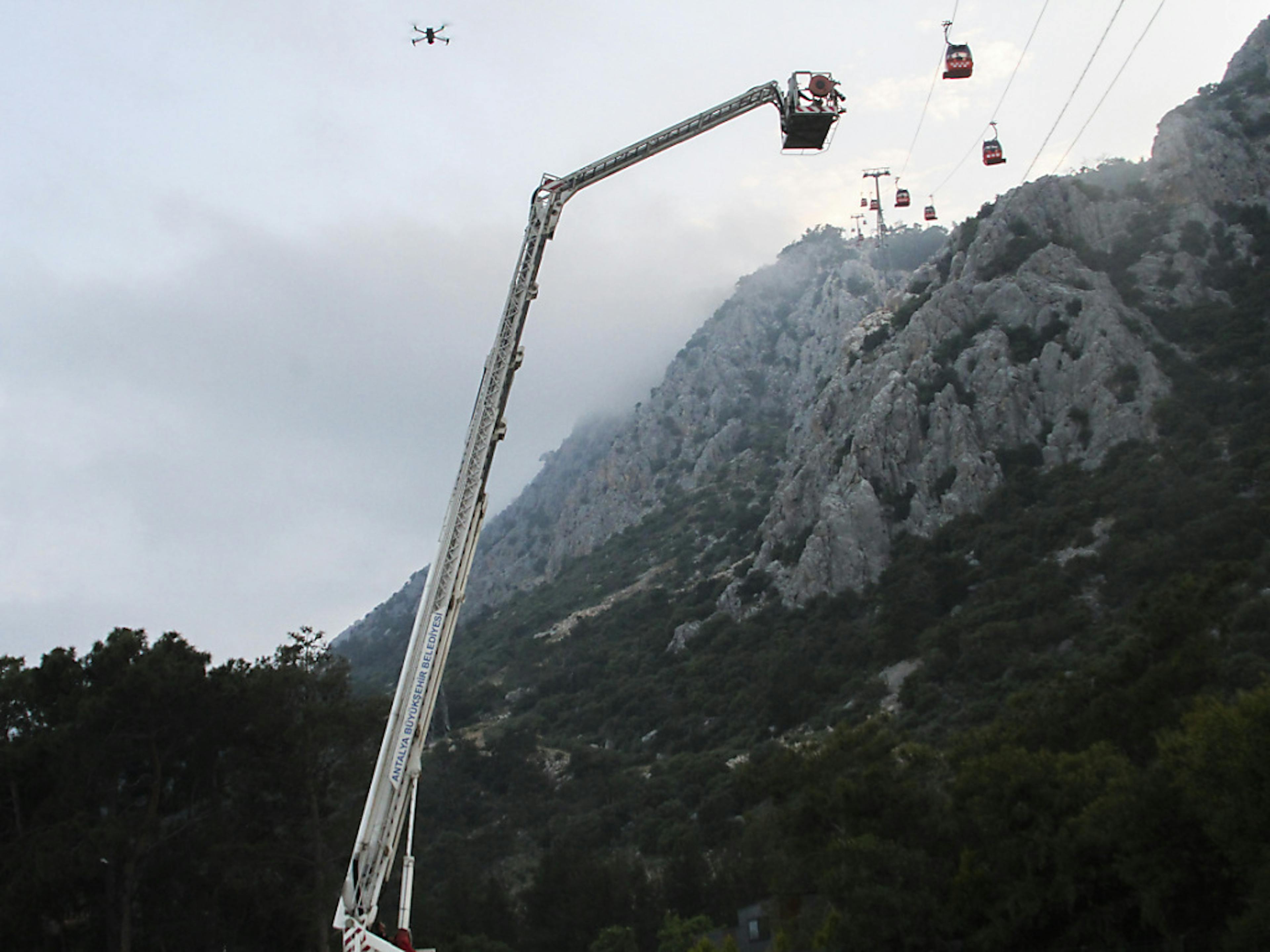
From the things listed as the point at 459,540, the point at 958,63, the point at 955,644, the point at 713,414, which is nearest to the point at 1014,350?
the point at 955,644

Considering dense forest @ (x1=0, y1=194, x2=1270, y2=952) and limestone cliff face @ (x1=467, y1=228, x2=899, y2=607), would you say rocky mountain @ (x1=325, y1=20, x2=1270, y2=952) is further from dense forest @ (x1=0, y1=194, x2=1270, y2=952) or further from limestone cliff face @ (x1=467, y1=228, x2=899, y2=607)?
limestone cliff face @ (x1=467, y1=228, x2=899, y2=607)

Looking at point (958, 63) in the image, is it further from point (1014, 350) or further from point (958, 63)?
point (1014, 350)

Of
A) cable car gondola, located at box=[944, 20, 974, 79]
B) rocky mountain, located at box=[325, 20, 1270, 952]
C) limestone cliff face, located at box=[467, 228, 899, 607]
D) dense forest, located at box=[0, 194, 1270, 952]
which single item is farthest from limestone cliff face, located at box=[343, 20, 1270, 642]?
cable car gondola, located at box=[944, 20, 974, 79]

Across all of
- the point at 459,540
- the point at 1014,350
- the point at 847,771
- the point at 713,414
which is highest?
the point at 713,414

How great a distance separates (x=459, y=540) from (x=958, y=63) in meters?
20.2

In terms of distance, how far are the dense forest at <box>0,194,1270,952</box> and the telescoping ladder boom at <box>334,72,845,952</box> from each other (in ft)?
47.0

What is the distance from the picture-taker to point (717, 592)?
91125mm

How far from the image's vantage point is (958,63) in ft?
88.6

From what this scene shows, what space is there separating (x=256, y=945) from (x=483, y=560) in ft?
399

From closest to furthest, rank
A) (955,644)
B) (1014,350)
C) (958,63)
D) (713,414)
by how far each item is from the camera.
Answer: (958,63), (955,644), (1014,350), (713,414)

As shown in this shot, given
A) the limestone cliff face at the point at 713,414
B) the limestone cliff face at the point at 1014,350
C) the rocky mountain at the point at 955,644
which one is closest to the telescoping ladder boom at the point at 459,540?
the rocky mountain at the point at 955,644

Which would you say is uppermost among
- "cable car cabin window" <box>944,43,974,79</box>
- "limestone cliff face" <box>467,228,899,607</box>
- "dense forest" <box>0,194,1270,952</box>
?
"limestone cliff face" <box>467,228,899,607</box>

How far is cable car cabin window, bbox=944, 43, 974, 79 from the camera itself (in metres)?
26.9

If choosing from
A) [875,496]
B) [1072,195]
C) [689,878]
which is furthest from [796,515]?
[689,878]
